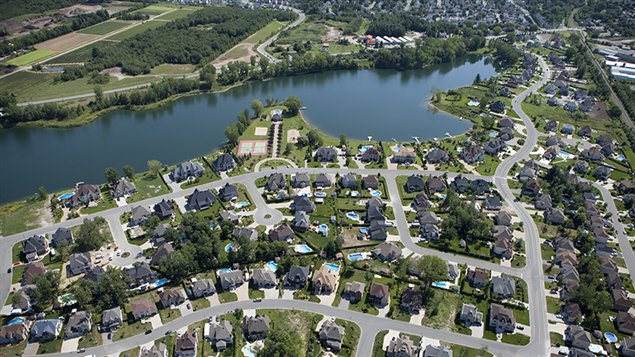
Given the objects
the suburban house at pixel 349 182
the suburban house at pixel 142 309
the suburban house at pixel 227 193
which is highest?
the suburban house at pixel 349 182

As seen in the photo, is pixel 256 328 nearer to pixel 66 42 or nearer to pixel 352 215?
pixel 352 215

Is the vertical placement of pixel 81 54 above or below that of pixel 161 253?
above

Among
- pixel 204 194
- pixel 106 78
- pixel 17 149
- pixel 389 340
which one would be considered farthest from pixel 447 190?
pixel 106 78

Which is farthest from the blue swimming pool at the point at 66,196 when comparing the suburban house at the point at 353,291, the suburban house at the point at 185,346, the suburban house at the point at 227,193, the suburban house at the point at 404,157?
the suburban house at the point at 404,157

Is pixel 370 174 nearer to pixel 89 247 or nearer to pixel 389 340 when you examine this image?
pixel 389 340

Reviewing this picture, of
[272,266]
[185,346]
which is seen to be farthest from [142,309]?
[272,266]

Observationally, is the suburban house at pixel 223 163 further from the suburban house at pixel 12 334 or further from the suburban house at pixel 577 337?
the suburban house at pixel 577 337
